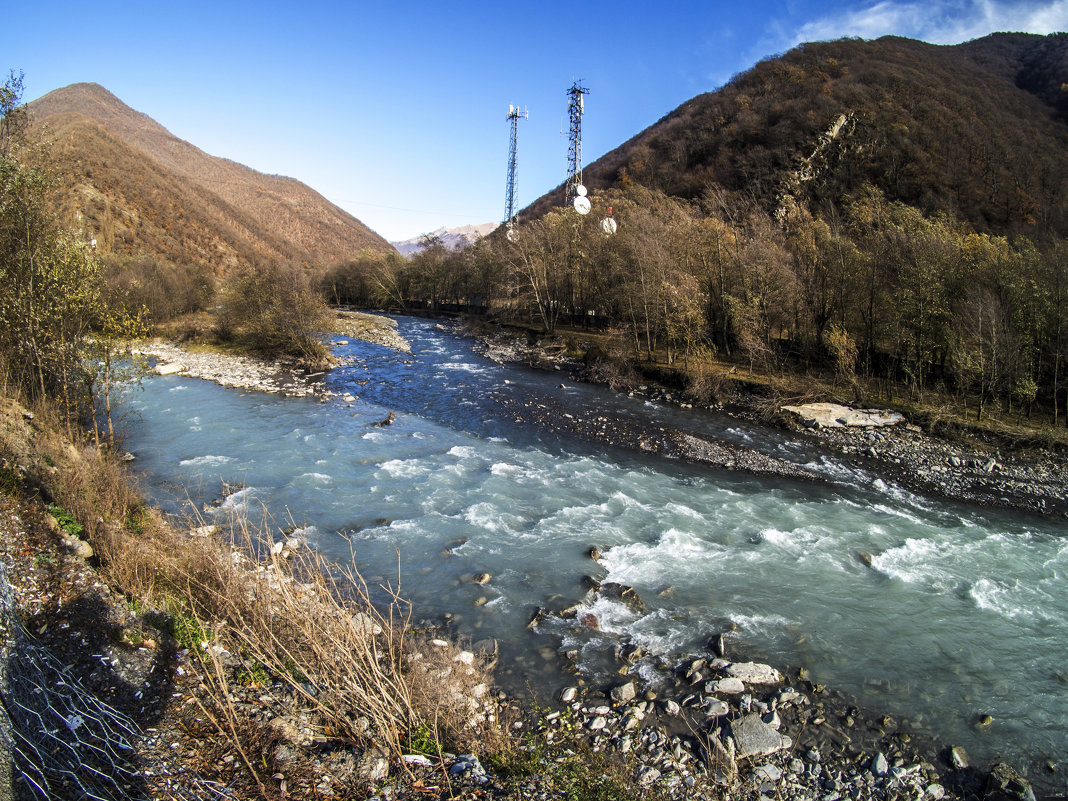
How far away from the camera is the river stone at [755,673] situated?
779 centimetres

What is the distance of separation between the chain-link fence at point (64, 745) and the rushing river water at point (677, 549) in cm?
442

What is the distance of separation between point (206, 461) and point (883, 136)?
3099 inches

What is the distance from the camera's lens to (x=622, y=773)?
5852mm

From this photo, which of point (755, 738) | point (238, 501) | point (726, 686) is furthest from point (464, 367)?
point (755, 738)

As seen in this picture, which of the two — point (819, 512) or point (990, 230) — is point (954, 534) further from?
point (990, 230)

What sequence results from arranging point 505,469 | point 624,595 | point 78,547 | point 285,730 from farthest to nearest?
point 505,469 < point 624,595 < point 78,547 < point 285,730

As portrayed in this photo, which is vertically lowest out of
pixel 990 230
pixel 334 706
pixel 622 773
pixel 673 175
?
pixel 622 773

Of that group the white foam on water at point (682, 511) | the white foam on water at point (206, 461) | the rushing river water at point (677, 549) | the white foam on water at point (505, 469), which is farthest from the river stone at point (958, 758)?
the white foam on water at point (206, 461)

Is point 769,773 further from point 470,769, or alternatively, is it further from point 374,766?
point 374,766

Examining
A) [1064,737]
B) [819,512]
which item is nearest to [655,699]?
[1064,737]

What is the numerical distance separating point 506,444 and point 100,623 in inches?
532

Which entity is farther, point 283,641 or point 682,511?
point 682,511

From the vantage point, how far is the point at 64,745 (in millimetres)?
4418

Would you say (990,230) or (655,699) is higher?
(990,230)
